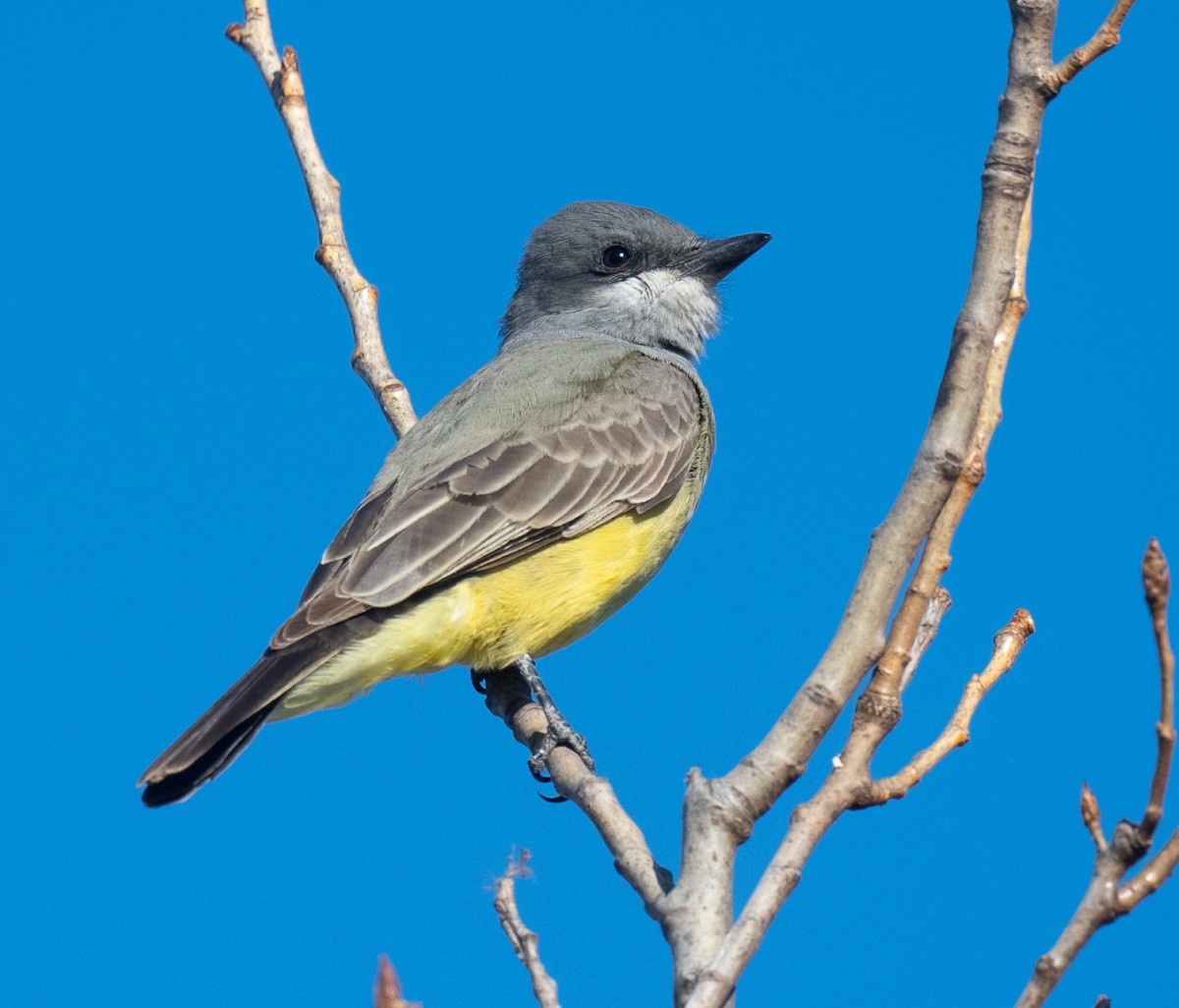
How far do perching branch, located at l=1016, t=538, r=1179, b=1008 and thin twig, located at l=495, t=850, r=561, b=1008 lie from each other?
0.88 metres

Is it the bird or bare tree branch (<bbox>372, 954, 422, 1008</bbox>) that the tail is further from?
bare tree branch (<bbox>372, 954, 422, 1008</bbox>)

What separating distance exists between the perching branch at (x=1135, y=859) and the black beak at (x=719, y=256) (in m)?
5.99

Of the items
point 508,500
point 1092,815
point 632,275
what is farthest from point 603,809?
point 632,275

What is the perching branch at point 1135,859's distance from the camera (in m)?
2.35

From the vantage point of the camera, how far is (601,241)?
8.22m

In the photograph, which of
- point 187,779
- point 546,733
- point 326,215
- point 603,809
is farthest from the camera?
point 326,215

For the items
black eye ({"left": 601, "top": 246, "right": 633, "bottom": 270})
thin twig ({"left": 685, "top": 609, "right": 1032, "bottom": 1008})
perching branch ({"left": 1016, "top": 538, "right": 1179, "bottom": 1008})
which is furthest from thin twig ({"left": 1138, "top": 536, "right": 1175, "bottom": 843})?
black eye ({"left": 601, "top": 246, "right": 633, "bottom": 270})

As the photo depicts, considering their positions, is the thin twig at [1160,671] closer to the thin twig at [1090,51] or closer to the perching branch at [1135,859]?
the perching branch at [1135,859]

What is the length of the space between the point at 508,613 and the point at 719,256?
9.76 ft

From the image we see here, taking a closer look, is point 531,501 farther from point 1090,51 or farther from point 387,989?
point 387,989

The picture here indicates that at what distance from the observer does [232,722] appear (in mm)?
→ 5043

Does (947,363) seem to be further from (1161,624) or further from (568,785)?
(568,785)

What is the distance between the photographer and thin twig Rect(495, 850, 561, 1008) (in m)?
2.72

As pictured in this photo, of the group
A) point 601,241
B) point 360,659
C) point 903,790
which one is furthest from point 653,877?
point 601,241
